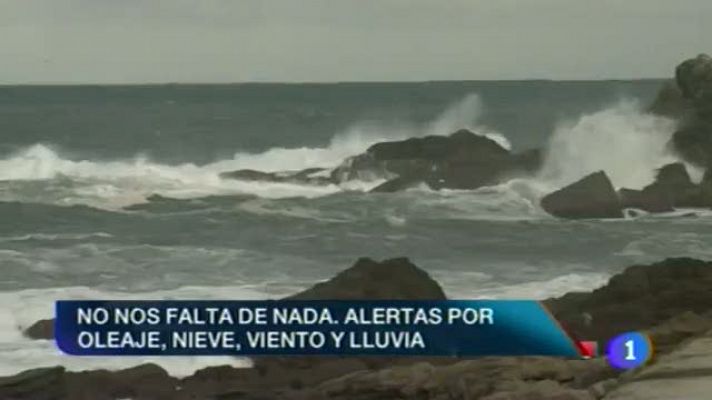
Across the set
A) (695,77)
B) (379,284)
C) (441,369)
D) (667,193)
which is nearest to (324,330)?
(379,284)

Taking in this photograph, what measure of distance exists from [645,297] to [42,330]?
74.8 inches

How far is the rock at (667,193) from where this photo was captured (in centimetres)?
388

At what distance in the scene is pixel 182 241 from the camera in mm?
3914

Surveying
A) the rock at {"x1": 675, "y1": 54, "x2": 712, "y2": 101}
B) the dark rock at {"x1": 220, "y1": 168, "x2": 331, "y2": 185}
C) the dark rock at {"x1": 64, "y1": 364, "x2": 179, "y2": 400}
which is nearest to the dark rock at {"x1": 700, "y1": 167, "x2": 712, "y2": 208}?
the rock at {"x1": 675, "y1": 54, "x2": 712, "y2": 101}

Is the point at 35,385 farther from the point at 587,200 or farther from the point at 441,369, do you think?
the point at 587,200

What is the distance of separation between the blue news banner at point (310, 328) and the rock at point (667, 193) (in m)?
0.47

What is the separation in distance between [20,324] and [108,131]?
67 cm

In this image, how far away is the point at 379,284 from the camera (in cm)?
380

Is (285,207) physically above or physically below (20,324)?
above

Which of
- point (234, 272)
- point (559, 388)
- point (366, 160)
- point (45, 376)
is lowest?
point (559, 388)

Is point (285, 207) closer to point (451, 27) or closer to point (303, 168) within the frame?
point (303, 168)

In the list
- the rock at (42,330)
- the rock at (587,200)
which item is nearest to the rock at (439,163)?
the rock at (587,200)

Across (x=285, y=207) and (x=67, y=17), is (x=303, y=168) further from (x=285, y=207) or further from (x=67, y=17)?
(x=67, y=17)

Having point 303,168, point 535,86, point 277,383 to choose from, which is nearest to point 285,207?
point 303,168
